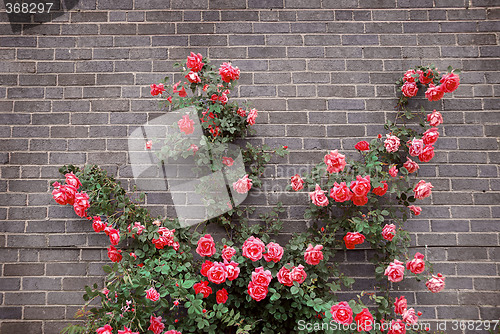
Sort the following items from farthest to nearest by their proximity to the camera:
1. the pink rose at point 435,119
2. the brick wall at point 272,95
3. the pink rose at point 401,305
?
the brick wall at point 272,95 → the pink rose at point 435,119 → the pink rose at point 401,305

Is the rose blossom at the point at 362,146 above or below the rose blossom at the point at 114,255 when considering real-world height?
above

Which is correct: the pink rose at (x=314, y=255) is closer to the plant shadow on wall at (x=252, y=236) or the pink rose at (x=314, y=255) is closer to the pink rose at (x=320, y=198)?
the plant shadow on wall at (x=252, y=236)

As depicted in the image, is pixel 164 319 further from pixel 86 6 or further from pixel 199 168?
pixel 86 6

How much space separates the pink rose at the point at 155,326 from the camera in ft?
6.75

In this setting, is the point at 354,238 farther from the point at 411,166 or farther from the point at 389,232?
the point at 411,166

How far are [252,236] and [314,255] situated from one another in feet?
1.25

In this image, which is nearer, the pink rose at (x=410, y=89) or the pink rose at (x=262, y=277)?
the pink rose at (x=262, y=277)

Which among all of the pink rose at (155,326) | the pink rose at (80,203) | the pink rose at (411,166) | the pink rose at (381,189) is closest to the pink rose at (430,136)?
Answer: the pink rose at (411,166)

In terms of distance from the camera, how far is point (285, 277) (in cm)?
199

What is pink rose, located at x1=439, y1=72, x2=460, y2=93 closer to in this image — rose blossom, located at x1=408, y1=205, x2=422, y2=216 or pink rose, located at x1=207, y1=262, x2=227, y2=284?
rose blossom, located at x1=408, y1=205, x2=422, y2=216

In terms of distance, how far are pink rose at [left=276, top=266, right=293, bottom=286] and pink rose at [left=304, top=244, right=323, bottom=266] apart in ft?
0.47

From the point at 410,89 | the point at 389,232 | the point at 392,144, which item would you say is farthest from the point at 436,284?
the point at 410,89

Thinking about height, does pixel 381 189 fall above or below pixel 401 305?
above

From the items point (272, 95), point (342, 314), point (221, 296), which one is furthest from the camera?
point (272, 95)
